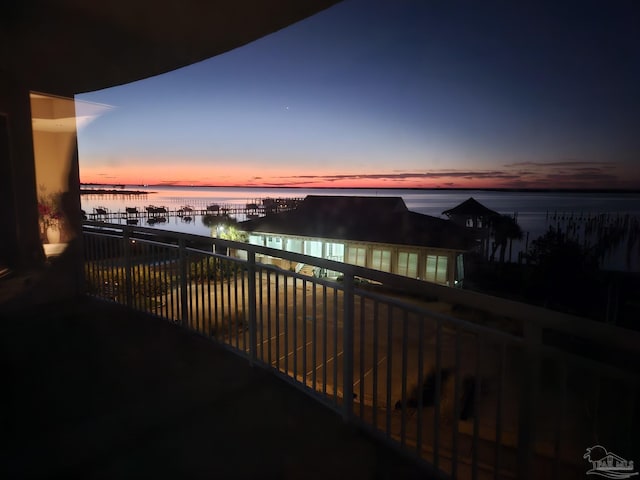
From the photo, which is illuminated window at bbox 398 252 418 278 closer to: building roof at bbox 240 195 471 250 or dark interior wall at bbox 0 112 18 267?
building roof at bbox 240 195 471 250

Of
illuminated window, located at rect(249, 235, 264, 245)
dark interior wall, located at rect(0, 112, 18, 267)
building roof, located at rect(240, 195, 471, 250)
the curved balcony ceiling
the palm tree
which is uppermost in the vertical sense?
the curved balcony ceiling

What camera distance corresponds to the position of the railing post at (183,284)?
11.1 feet

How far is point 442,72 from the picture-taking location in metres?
21.3

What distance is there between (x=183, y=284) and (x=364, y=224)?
50.4 ft

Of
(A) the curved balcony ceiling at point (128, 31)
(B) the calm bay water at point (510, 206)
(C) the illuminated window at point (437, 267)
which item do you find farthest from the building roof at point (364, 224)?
(B) the calm bay water at point (510, 206)

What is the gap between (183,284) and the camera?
3.48 metres

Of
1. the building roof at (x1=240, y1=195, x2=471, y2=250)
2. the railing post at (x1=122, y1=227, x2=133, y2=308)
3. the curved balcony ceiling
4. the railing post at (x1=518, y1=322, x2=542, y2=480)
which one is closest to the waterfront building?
the building roof at (x1=240, y1=195, x2=471, y2=250)

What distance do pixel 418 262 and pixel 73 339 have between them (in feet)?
44.4

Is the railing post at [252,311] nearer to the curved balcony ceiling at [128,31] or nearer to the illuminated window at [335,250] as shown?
the curved balcony ceiling at [128,31]

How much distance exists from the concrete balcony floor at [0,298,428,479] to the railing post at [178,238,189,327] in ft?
1.19

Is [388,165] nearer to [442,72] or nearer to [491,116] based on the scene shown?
[491,116]

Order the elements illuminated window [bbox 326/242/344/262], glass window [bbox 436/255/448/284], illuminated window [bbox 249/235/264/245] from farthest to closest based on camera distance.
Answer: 1. illuminated window [bbox 249/235/264/245]
2. illuminated window [bbox 326/242/344/262]
3. glass window [bbox 436/255/448/284]

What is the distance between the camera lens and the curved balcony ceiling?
2.34 metres

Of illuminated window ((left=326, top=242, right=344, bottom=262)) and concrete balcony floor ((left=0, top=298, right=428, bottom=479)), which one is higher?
concrete balcony floor ((left=0, top=298, right=428, bottom=479))
